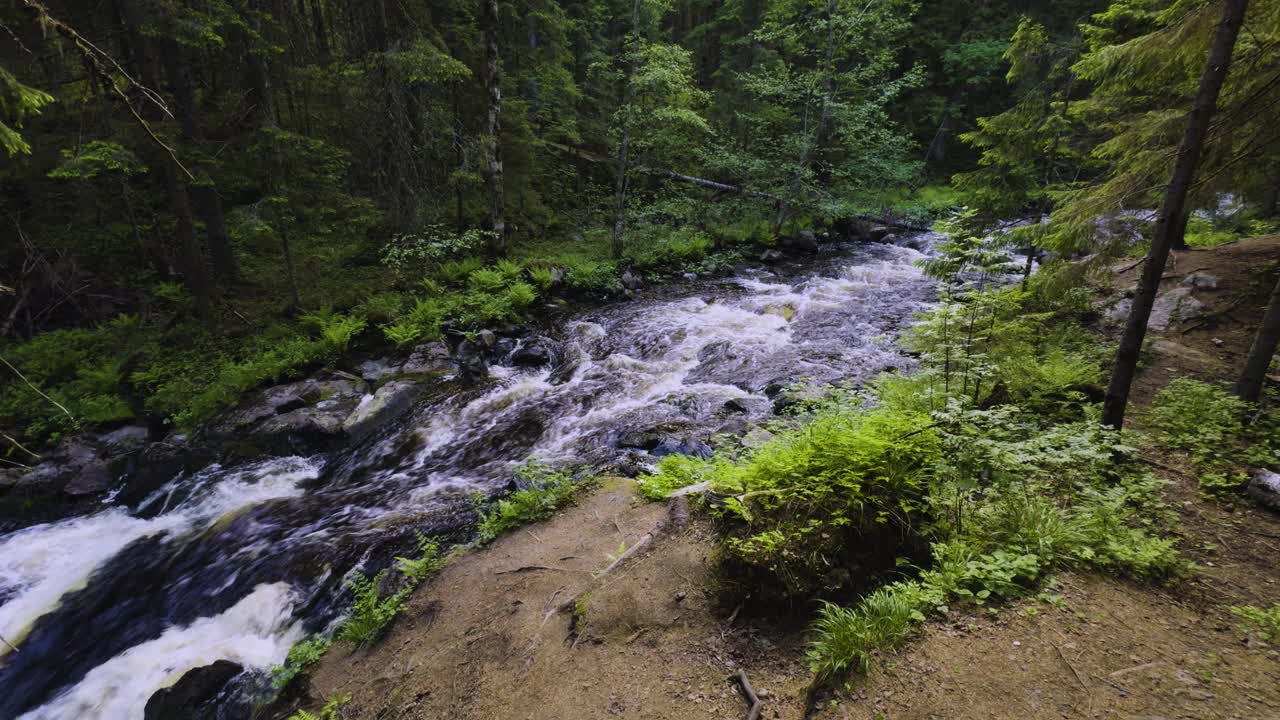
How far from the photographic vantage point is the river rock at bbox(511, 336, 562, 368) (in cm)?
1167

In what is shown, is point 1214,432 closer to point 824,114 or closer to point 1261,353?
point 1261,353

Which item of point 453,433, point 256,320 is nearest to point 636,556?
point 453,433

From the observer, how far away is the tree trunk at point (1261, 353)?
217 inches

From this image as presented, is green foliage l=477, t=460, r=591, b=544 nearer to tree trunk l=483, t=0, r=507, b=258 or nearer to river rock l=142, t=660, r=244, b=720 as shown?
river rock l=142, t=660, r=244, b=720

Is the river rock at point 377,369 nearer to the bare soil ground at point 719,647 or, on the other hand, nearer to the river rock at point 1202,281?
the bare soil ground at point 719,647

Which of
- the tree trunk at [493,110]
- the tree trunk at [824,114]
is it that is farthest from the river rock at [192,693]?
the tree trunk at [824,114]

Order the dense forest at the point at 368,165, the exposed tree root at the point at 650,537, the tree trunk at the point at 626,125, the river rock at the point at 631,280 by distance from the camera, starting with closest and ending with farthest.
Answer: the exposed tree root at the point at 650,537, the dense forest at the point at 368,165, the tree trunk at the point at 626,125, the river rock at the point at 631,280

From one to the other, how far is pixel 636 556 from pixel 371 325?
1049cm

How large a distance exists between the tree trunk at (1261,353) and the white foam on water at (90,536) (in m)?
12.8

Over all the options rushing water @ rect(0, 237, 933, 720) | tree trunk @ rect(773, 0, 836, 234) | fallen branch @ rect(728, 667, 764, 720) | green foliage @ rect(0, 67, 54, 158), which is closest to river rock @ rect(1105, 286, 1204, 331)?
rushing water @ rect(0, 237, 933, 720)

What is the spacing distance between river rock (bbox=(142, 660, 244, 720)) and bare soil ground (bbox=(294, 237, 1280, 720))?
1107mm

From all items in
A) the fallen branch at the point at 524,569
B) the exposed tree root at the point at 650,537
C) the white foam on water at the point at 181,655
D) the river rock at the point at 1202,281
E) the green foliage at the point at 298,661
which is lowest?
the white foam on water at the point at 181,655

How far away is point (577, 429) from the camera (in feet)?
29.5

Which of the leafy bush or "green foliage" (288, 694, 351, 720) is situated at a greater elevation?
the leafy bush
